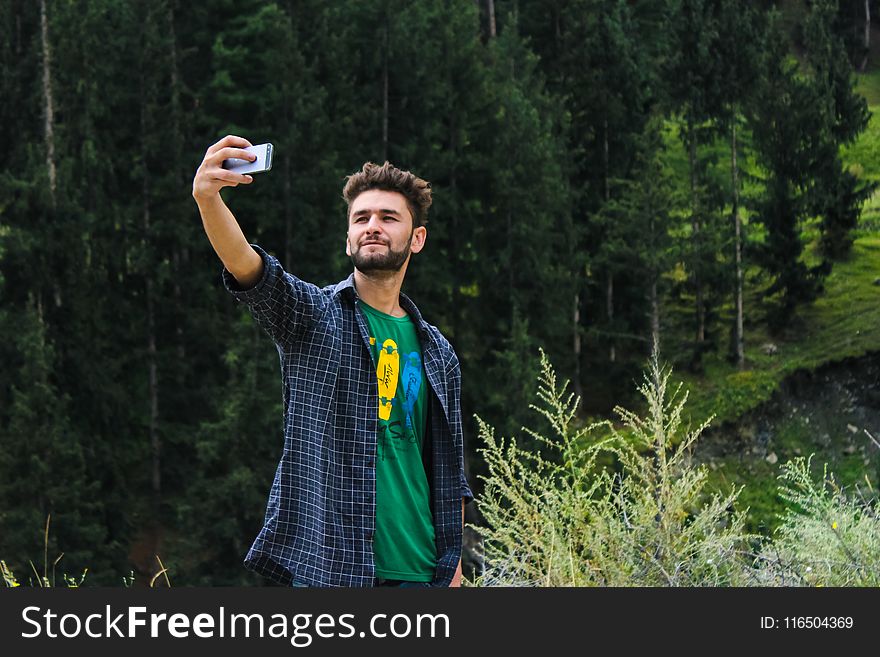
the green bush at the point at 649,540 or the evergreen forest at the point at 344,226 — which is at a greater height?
the evergreen forest at the point at 344,226

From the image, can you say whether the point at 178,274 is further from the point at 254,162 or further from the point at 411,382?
the point at 254,162

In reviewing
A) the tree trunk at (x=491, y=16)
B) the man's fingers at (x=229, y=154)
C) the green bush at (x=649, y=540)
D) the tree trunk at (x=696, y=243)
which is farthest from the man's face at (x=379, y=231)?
the tree trunk at (x=491, y=16)

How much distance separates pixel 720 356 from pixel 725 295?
5.92 feet

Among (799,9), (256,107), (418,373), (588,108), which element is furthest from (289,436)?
(799,9)

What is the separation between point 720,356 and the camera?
3372 cm

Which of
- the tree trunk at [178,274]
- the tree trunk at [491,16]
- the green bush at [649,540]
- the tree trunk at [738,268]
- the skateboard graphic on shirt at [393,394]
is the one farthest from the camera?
the tree trunk at [491,16]

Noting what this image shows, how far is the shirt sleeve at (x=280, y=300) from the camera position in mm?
3176

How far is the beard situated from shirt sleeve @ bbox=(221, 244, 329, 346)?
14 cm

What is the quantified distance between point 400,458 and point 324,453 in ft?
0.72

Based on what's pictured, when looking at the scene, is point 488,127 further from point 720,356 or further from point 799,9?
point 799,9

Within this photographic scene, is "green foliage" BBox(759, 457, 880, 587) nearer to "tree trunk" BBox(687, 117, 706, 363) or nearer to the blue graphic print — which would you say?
the blue graphic print

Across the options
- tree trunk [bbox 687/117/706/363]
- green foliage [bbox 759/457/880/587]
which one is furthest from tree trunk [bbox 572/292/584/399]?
green foliage [bbox 759/457/880/587]

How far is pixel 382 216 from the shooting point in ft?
11.3

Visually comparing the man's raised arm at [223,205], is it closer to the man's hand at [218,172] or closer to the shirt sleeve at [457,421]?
the man's hand at [218,172]
